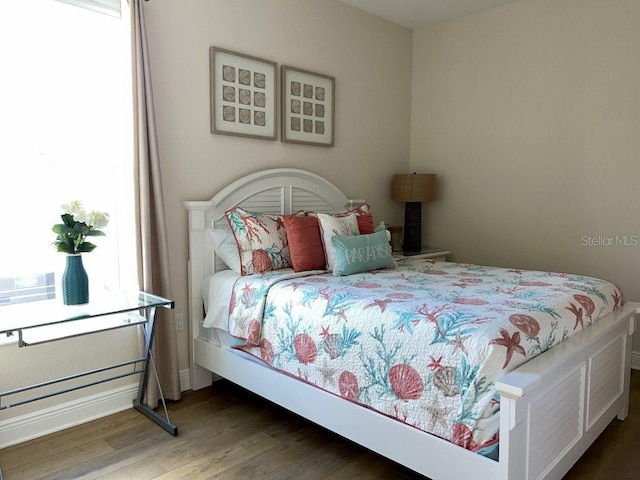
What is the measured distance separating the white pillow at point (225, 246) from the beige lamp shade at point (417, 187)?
5.55ft

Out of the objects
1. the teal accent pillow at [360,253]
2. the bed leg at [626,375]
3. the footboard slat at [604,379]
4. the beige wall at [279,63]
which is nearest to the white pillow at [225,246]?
the beige wall at [279,63]

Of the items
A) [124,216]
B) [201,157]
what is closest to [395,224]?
[201,157]

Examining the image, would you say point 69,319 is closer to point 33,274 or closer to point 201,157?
point 33,274

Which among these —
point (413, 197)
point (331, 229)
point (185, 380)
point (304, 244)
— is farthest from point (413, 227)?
point (185, 380)

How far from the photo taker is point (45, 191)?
8.07 feet

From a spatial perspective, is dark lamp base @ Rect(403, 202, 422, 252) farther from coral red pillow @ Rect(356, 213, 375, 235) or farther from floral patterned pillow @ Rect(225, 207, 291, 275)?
floral patterned pillow @ Rect(225, 207, 291, 275)

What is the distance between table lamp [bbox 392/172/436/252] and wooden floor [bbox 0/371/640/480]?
201cm

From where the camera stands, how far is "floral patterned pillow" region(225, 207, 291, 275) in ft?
9.10

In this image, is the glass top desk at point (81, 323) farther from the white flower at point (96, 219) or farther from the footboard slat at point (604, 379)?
the footboard slat at point (604, 379)

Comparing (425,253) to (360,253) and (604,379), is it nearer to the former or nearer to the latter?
(360,253)

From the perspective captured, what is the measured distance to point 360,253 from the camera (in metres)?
2.81

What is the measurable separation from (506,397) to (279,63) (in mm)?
2639

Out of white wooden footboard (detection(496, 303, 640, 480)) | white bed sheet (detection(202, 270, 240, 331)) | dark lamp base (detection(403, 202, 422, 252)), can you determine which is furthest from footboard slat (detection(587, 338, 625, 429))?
dark lamp base (detection(403, 202, 422, 252))

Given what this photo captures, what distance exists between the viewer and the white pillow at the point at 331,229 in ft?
Answer: 9.25
